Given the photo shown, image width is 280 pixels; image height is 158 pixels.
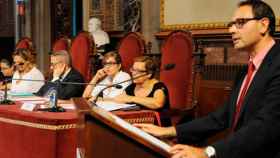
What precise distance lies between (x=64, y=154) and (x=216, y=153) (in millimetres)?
1668

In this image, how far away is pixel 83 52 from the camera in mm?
5484

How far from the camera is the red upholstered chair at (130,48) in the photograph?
16.1 feet

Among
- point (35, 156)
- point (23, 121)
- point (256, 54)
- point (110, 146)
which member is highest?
point (256, 54)

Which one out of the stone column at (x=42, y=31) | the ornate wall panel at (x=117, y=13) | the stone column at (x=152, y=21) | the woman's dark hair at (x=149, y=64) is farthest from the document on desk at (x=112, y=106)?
the stone column at (x=42, y=31)

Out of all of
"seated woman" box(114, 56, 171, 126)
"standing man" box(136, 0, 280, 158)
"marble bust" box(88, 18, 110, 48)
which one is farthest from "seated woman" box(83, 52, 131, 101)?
"standing man" box(136, 0, 280, 158)

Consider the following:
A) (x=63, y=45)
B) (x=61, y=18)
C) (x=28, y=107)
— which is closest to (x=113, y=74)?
(x=28, y=107)

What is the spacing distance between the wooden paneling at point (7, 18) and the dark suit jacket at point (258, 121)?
27.1 ft

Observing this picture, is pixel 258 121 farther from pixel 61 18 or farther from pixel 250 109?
pixel 61 18

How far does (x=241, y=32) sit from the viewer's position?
203 cm

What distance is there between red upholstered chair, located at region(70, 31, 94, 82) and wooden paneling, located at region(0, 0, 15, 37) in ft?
15.1

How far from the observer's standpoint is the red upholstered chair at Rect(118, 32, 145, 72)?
16.1 feet

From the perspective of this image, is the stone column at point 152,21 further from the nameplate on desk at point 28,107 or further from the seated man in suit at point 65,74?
the nameplate on desk at point 28,107

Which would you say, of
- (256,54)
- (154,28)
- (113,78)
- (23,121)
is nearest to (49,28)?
(154,28)

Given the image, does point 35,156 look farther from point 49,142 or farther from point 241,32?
point 241,32
